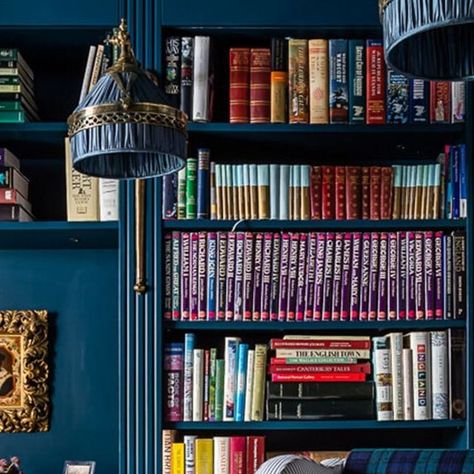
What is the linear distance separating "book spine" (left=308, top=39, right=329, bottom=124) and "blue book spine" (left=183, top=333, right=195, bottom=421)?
69cm

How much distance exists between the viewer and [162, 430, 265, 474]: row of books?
259cm

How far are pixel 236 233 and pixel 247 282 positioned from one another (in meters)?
0.14

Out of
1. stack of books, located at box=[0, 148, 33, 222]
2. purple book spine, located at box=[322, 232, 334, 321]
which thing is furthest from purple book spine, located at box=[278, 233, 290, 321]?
stack of books, located at box=[0, 148, 33, 222]

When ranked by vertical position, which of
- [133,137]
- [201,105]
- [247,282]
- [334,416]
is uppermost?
[201,105]

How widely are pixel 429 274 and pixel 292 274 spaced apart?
1.22ft

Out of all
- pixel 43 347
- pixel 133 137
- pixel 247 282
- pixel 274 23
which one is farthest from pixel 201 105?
pixel 43 347

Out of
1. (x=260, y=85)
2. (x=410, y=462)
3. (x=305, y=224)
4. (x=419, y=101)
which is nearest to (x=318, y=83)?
(x=260, y=85)

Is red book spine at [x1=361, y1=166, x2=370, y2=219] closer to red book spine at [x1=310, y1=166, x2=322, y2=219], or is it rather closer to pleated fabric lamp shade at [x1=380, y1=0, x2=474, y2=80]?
red book spine at [x1=310, y1=166, x2=322, y2=219]

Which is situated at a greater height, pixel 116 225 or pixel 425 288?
pixel 116 225

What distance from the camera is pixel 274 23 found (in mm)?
2645

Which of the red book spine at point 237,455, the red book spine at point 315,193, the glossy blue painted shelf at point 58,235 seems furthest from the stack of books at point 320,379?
the glossy blue painted shelf at point 58,235

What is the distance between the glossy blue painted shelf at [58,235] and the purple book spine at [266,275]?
16.2 inches

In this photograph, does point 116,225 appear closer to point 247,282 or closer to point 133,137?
point 247,282

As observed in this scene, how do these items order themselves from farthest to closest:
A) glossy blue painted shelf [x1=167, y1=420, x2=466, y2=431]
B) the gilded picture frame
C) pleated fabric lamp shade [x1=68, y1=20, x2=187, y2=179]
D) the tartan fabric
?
the gilded picture frame, glossy blue painted shelf [x1=167, y1=420, x2=466, y2=431], pleated fabric lamp shade [x1=68, y1=20, x2=187, y2=179], the tartan fabric
